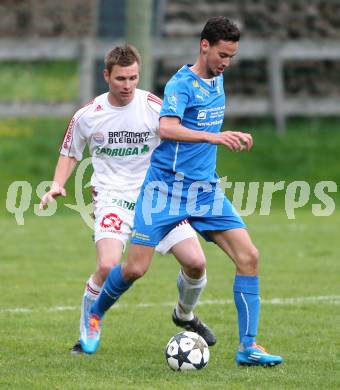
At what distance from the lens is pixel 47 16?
24.5 meters

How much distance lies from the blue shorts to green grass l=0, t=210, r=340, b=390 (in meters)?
0.82

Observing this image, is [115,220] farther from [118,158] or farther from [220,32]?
[220,32]

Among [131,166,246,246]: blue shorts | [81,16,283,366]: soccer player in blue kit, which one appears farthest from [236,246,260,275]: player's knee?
[131,166,246,246]: blue shorts

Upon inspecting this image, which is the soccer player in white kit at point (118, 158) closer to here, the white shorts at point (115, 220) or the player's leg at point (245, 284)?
the white shorts at point (115, 220)

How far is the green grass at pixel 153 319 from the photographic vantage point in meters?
6.75

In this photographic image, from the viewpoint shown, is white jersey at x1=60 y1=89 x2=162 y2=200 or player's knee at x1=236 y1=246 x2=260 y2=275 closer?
player's knee at x1=236 y1=246 x2=260 y2=275

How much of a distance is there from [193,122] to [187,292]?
4.20 feet

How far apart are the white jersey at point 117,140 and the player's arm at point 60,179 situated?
51 mm

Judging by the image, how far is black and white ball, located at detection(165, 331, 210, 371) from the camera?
22.9 ft

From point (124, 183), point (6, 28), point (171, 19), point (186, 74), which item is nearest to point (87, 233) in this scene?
point (124, 183)

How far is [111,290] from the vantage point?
7.59 metres

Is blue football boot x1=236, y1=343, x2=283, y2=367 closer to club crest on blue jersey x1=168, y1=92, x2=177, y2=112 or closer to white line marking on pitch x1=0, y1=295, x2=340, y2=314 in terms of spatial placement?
club crest on blue jersey x1=168, y1=92, x2=177, y2=112

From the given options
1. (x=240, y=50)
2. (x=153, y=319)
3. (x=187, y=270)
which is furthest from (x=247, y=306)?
(x=240, y=50)

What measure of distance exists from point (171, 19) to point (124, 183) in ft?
48.7
